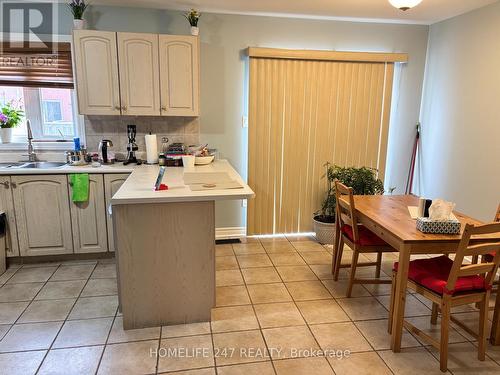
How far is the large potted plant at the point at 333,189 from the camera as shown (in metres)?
3.62

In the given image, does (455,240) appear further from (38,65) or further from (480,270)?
(38,65)

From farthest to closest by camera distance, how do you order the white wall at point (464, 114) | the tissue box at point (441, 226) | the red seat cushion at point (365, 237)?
1. the white wall at point (464, 114)
2. the red seat cushion at point (365, 237)
3. the tissue box at point (441, 226)

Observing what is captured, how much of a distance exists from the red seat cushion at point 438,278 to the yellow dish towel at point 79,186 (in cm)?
254

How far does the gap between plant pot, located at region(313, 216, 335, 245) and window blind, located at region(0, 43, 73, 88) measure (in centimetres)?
290

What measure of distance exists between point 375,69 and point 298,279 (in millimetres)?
2376

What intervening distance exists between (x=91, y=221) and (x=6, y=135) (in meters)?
1.27

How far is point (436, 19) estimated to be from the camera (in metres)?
3.70

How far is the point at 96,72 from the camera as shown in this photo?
318 cm

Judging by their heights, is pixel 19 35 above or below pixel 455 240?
above

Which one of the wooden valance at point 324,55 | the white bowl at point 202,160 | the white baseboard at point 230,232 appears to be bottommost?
the white baseboard at point 230,232

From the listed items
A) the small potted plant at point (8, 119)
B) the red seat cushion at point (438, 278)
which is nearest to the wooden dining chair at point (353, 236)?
the red seat cushion at point (438, 278)

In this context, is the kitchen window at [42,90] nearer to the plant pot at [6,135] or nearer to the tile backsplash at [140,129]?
the plant pot at [6,135]

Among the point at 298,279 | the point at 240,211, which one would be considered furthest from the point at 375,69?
the point at 298,279

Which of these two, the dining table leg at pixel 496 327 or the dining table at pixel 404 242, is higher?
the dining table at pixel 404 242
